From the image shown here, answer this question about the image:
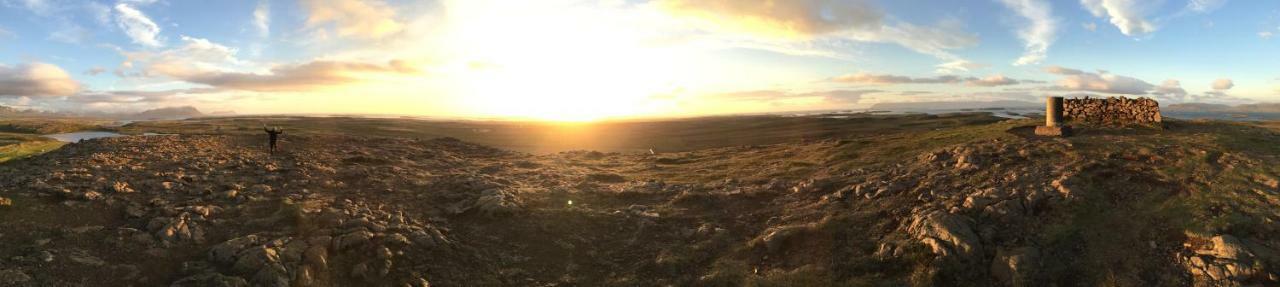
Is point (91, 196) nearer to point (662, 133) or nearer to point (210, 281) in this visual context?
point (210, 281)

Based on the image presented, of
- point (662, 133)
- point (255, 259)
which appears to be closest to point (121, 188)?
point (255, 259)

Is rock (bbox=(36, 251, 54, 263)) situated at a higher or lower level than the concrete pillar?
lower

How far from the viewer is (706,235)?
701 inches

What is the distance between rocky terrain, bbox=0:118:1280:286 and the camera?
12672mm

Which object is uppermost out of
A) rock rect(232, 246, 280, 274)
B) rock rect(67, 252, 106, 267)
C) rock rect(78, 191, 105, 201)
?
rock rect(78, 191, 105, 201)

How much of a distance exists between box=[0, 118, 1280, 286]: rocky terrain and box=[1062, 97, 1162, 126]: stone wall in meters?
2.01

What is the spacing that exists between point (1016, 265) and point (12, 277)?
21.9m

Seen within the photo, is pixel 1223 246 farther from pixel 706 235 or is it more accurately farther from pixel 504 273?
pixel 504 273

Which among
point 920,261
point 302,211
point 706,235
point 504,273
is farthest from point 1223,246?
point 302,211

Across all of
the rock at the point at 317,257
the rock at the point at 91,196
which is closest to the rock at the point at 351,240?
the rock at the point at 317,257

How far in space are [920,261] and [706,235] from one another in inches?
255

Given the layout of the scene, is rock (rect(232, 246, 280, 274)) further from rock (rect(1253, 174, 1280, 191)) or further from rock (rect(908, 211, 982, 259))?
rock (rect(1253, 174, 1280, 191))

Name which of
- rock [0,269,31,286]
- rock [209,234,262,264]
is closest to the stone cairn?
rock [209,234,262,264]

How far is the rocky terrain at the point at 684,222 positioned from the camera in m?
12.7
